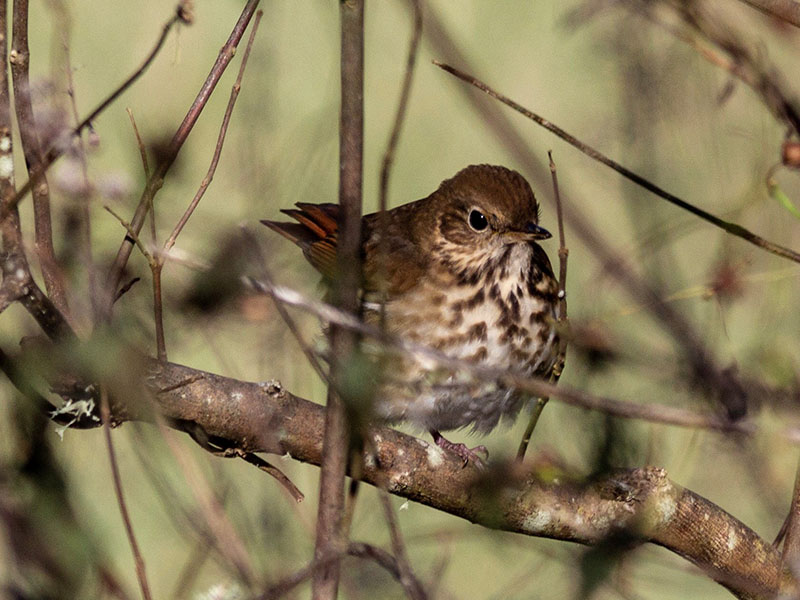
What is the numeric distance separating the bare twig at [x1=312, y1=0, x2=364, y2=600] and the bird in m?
1.41

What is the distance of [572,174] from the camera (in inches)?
238

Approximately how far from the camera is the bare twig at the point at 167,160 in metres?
1.28

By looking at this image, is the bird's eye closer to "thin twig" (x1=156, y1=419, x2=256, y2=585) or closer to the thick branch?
the thick branch

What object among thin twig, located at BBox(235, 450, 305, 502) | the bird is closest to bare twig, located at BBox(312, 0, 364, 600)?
thin twig, located at BBox(235, 450, 305, 502)

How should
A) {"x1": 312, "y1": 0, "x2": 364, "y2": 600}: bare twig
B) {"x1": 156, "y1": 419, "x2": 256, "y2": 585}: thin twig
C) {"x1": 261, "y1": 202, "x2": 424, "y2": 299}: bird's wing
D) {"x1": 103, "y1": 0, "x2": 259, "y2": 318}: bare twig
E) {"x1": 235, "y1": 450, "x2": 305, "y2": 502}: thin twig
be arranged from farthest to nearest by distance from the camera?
{"x1": 261, "y1": 202, "x2": 424, "y2": 299}: bird's wing < {"x1": 235, "y1": 450, "x2": 305, "y2": 502}: thin twig < {"x1": 103, "y1": 0, "x2": 259, "y2": 318}: bare twig < {"x1": 156, "y1": 419, "x2": 256, "y2": 585}: thin twig < {"x1": 312, "y1": 0, "x2": 364, "y2": 600}: bare twig

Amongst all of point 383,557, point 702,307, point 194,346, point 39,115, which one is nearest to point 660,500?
point 383,557

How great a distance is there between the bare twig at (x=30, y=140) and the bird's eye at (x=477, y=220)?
4.61 feet

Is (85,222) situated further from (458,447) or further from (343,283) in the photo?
(458,447)

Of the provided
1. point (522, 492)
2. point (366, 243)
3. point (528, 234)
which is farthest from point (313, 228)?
point (522, 492)

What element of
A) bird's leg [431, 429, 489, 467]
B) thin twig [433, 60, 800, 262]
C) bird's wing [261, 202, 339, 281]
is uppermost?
thin twig [433, 60, 800, 262]

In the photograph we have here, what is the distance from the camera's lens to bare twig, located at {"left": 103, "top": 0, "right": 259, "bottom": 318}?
1283 millimetres

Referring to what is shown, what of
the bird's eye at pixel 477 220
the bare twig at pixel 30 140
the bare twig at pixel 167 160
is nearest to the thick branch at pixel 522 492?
the bare twig at pixel 167 160

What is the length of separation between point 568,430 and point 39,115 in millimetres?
942

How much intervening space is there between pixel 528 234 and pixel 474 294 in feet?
0.65
